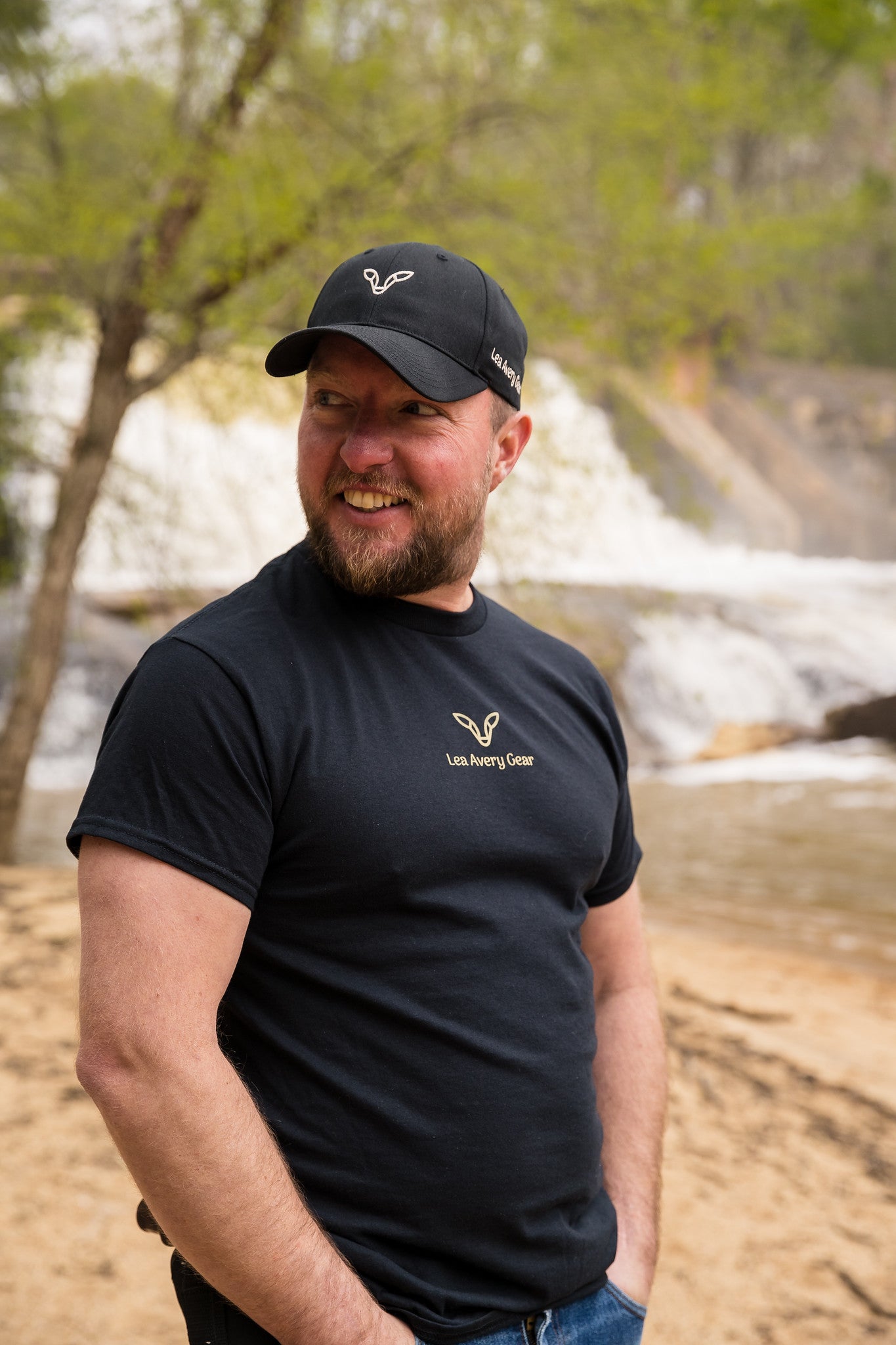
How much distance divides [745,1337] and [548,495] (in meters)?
4.98

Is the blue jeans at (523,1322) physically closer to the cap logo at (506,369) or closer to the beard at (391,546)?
the beard at (391,546)

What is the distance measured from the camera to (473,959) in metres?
1.53

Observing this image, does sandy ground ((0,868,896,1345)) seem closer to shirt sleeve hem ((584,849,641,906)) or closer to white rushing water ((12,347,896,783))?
shirt sleeve hem ((584,849,641,906))

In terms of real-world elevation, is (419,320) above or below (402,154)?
below

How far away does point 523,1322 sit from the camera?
153 cm

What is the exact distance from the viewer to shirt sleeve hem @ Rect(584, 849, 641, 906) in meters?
1.93

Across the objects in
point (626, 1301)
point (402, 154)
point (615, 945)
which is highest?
point (402, 154)

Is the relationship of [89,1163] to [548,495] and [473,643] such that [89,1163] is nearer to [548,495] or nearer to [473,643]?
[473,643]

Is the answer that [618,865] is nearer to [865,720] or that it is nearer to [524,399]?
[524,399]

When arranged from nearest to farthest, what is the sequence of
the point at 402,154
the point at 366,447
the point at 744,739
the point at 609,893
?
the point at 366,447 < the point at 609,893 < the point at 402,154 < the point at 744,739

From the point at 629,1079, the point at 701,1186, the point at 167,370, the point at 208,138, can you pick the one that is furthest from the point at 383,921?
the point at 167,370

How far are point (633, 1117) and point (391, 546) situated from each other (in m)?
0.95

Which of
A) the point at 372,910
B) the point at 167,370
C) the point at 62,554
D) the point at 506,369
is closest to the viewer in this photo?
the point at 372,910

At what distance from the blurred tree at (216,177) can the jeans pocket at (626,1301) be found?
5128mm
